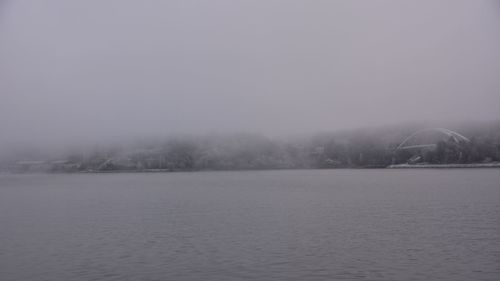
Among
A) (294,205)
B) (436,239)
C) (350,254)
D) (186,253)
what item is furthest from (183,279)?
(294,205)

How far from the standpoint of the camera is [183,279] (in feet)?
123

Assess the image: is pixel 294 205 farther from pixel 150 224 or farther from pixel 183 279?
pixel 183 279

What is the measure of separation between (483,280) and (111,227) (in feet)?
159

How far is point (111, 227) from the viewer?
67438 millimetres

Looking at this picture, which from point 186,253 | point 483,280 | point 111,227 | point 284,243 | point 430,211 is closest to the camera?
point 483,280

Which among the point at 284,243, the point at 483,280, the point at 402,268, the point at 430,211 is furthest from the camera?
the point at 430,211

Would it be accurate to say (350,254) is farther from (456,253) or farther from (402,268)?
(456,253)

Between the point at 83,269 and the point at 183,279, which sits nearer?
the point at 183,279

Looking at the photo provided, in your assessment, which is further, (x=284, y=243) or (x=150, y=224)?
(x=150, y=224)

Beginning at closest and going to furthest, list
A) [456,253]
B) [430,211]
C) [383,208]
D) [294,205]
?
[456,253] → [430,211] → [383,208] → [294,205]

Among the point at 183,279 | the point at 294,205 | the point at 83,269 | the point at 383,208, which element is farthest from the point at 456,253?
the point at 294,205

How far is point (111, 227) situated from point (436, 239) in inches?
1658

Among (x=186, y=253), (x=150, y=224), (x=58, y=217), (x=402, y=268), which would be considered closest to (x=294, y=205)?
(x=150, y=224)

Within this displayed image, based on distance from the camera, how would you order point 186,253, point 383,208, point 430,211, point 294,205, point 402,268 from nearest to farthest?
1. point 402,268
2. point 186,253
3. point 430,211
4. point 383,208
5. point 294,205
